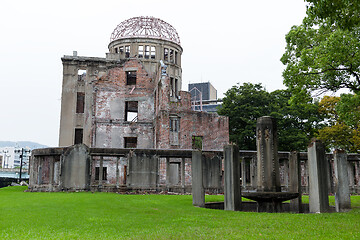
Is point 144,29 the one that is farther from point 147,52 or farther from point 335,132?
point 335,132

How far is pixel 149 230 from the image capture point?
7.26 metres

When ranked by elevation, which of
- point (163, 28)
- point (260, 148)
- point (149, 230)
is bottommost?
point (149, 230)

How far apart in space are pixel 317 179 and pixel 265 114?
25609 millimetres

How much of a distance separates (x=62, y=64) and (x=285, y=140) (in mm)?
23429

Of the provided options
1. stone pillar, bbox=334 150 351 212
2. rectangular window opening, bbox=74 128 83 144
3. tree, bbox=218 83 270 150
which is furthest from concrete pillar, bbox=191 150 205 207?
rectangular window opening, bbox=74 128 83 144

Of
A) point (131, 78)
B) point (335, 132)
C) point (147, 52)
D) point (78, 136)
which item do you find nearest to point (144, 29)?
point (147, 52)

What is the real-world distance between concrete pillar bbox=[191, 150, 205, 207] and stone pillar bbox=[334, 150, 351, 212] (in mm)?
4388

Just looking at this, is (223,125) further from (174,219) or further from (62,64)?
(174,219)

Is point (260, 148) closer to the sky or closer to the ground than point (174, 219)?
closer to the sky

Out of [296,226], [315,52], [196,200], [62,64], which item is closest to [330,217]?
[296,226]

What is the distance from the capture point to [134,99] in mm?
33562

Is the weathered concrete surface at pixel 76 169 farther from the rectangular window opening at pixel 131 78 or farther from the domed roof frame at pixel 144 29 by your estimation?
the domed roof frame at pixel 144 29

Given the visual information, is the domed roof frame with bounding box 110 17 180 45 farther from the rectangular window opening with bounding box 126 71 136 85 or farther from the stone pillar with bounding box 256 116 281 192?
the stone pillar with bounding box 256 116 281 192

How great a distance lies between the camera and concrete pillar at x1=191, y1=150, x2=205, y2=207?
41.8 ft
